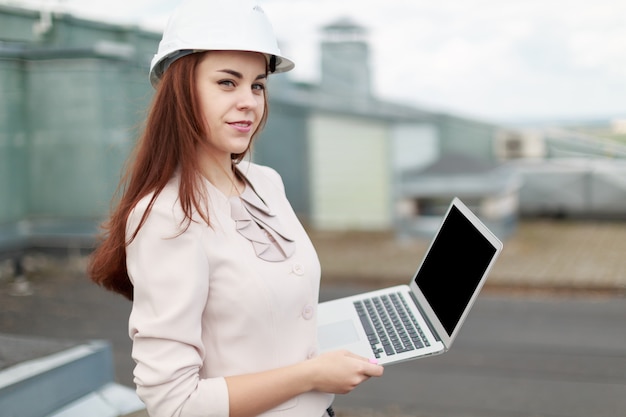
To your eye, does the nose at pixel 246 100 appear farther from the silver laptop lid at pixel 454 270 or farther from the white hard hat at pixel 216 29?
the silver laptop lid at pixel 454 270

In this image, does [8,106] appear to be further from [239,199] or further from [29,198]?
[239,199]

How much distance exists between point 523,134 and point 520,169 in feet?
2.30

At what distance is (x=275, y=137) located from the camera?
44.1ft

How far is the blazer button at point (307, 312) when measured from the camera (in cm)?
160

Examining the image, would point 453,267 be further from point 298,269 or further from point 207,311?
point 207,311

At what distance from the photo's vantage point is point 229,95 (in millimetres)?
1519

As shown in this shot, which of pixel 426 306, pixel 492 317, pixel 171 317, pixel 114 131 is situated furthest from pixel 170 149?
pixel 114 131

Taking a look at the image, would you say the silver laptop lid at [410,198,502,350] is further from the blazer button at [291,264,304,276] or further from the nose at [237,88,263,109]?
the nose at [237,88,263,109]

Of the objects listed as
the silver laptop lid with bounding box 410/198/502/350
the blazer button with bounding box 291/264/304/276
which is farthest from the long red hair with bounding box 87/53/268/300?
the silver laptop lid with bounding box 410/198/502/350

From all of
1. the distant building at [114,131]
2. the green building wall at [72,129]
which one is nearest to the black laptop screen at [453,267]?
the distant building at [114,131]

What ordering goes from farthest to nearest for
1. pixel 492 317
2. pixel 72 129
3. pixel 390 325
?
pixel 72 129 < pixel 492 317 < pixel 390 325

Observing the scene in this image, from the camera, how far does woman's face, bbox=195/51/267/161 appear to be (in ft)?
4.92

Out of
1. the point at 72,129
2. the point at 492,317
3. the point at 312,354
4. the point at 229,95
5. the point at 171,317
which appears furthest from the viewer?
the point at 72,129

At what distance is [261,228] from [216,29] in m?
0.42
